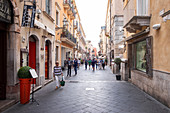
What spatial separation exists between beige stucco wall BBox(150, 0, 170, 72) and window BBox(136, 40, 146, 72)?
1.78m

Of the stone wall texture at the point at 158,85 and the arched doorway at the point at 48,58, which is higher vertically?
the arched doorway at the point at 48,58

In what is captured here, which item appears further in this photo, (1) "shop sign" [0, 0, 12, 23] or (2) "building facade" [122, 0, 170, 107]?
(2) "building facade" [122, 0, 170, 107]

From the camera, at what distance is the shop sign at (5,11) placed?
502 centimetres

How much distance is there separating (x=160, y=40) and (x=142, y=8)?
2.27 metres

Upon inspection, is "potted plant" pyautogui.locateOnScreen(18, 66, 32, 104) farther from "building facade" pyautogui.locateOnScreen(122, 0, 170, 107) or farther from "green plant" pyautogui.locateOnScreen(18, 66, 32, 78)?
"building facade" pyautogui.locateOnScreen(122, 0, 170, 107)

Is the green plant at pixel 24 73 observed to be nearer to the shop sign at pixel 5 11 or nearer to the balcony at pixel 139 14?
the shop sign at pixel 5 11

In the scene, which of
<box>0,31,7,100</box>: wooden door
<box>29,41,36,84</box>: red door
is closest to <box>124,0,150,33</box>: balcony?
<box>29,41,36,84</box>: red door

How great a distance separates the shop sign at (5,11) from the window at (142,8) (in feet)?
18.1

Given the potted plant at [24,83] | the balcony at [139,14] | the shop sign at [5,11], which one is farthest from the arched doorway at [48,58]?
the balcony at [139,14]

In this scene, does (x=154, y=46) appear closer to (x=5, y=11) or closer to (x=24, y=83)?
(x=24, y=83)

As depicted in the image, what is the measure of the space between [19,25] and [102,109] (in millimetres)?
4519

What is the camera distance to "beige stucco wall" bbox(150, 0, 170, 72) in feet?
17.6

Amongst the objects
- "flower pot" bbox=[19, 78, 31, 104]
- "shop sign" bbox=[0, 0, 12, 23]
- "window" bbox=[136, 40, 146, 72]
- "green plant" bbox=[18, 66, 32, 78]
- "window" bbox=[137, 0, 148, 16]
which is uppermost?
"window" bbox=[137, 0, 148, 16]

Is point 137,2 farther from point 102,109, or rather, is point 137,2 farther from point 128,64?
point 102,109
